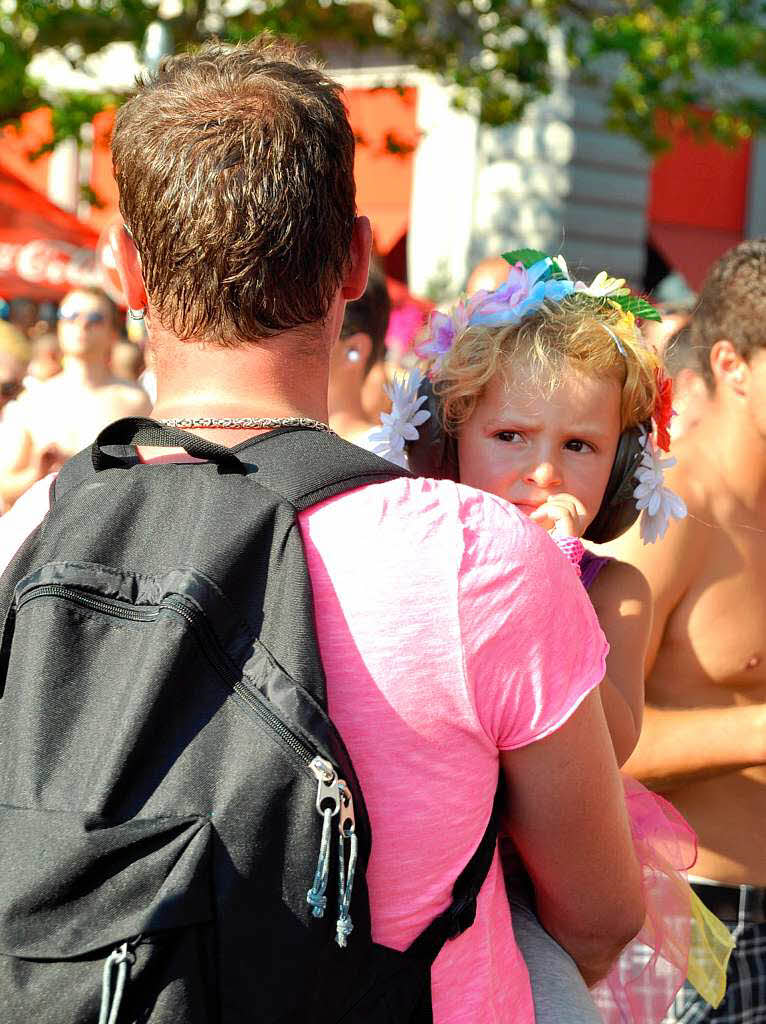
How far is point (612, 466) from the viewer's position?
2471 mm

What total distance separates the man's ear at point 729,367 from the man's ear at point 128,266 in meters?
1.85

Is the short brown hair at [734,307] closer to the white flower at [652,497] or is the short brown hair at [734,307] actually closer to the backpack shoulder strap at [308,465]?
the white flower at [652,497]

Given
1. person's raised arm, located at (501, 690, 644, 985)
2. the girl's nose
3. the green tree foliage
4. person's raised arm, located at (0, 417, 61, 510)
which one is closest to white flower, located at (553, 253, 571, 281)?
the girl's nose

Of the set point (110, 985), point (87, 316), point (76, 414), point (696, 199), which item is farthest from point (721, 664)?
point (696, 199)

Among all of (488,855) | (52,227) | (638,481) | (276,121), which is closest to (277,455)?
(276,121)

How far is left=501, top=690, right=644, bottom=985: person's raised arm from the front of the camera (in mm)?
1562

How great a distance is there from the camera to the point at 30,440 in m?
5.96

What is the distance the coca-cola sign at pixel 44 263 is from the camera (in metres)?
11.8

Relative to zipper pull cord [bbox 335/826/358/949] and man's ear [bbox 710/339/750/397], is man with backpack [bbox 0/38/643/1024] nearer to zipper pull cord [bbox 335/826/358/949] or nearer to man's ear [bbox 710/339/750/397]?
zipper pull cord [bbox 335/826/358/949]

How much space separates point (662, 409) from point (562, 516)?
43 cm

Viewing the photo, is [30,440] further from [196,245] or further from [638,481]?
[196,245]

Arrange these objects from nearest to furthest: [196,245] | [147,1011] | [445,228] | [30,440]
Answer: [147,1011], [196,245], [30,440], [445,228]

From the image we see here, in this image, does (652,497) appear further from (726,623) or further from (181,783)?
(181,783)

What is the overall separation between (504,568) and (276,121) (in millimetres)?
571
